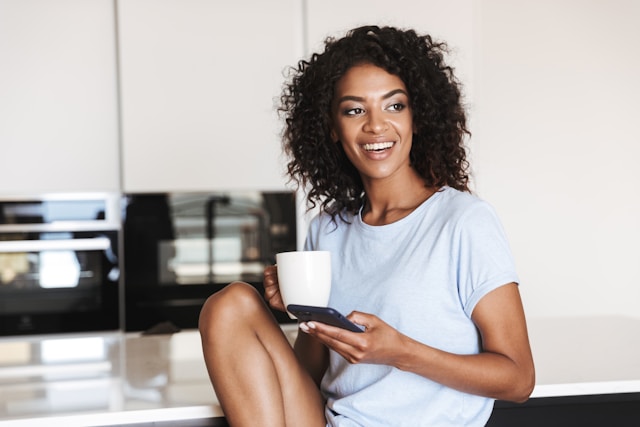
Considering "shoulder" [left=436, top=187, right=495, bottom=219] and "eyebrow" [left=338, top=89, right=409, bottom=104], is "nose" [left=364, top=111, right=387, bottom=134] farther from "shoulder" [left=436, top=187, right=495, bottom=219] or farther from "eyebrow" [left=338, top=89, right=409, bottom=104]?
"shoulder" [left=436, top=187, right=495, bottom=219]

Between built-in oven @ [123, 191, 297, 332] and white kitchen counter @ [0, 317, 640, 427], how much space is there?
38.0 inches

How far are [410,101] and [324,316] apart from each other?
50cm

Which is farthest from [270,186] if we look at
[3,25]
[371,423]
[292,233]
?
[371,423]

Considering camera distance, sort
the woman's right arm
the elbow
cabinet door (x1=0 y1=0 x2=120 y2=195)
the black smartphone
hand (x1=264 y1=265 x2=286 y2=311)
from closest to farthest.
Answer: the black smartphone < the elbow < hand (x1=264 y1=265 x2=286 y2=311) < the woman's right arm < cabinet door (x1=0 y1=0 x2=120 y2=195)

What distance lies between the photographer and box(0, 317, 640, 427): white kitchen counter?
1121mm

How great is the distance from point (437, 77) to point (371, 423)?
0.61 meters

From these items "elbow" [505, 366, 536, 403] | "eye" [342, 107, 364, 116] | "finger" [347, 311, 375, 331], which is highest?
"eye" [342, 107, 364, 116]

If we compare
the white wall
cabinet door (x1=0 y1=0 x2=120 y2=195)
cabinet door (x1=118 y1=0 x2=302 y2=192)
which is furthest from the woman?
the white wall

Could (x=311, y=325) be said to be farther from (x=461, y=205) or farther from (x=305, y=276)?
(x=461, y=205)

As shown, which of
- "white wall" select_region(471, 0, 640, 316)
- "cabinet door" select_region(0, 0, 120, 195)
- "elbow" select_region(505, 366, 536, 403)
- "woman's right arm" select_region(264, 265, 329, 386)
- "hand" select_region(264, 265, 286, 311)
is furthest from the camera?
"white wall" select_region(471, 0, 640, 316)

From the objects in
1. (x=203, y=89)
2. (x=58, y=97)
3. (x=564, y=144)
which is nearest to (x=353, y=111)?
(x=203, y=89)

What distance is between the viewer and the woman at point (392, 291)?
3.69ft

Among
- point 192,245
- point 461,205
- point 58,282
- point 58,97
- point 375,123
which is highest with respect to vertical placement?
point 58,97

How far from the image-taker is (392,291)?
3.92ft
